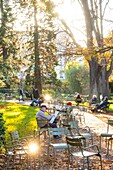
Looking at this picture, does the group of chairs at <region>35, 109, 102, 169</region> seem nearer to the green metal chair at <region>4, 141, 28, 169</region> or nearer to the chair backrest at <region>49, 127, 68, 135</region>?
the chair backrest at <region>49, 127, 68, 135</region>

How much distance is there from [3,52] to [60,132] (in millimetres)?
32311

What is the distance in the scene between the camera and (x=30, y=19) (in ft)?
119

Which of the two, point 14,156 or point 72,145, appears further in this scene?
point 14,156

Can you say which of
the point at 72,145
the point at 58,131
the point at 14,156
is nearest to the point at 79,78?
the point at 58,131

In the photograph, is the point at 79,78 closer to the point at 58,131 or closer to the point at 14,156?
the point at 58,131

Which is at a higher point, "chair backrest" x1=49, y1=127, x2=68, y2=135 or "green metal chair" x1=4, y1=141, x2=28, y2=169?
"chair backrest" x1=49, y1=127, x2=68, y2=135

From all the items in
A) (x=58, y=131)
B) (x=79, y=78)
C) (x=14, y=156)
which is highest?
(x=79, y=78)

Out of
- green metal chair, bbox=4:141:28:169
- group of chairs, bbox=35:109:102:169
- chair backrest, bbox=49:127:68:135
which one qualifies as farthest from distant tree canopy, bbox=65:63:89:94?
green metal chair, bbox=4:141:28:169

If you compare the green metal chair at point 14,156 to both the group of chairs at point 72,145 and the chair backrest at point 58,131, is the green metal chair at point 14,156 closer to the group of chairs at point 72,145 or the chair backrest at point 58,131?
the group of chairs at point 72,145

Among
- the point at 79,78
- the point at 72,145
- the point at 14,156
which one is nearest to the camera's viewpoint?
the point at 72,145

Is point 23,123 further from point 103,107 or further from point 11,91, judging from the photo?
point 11,91

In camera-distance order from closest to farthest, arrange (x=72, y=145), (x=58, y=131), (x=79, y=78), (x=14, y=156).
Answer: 1. (x=72, y=145)
2. (x=14, y=156)
3. (x=58, y=131)
4. (x=79, y=78)

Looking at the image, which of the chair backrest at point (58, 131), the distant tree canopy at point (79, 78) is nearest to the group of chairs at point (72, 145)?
the chair backrest at point (58, 131)

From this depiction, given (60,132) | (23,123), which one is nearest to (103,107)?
(23,123)
